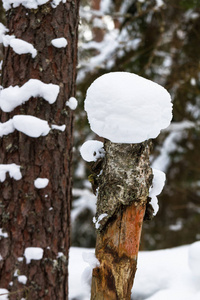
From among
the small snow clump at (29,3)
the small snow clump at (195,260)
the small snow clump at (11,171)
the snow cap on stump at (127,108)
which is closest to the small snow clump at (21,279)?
the small snow clump at (11,171)

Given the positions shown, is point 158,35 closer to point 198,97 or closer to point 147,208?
point 198,97

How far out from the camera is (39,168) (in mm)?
1811

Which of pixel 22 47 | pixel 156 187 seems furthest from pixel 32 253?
pixel 22 47

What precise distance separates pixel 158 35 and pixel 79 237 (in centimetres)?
548

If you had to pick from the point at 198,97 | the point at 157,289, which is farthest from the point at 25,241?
the point at 198,97

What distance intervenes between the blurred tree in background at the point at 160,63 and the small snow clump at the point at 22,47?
8.55 ft

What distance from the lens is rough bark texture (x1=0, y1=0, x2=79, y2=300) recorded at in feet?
5.78

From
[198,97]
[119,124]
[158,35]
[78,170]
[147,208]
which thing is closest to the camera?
[119,124]

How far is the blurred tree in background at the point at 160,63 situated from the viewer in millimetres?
4773

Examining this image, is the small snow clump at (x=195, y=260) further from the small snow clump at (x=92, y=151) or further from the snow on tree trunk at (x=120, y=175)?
the small snow clump at (x=92, y=151)

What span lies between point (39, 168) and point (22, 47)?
2.29ft

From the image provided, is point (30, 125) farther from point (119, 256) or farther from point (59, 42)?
point (119, 256)

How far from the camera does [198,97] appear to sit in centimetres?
603

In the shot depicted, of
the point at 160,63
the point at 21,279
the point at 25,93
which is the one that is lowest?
the point at 21,279
